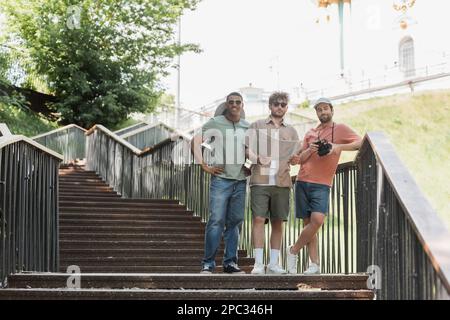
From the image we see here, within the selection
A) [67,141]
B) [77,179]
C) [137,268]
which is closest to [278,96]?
[137,268]

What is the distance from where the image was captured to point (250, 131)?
18.6ft

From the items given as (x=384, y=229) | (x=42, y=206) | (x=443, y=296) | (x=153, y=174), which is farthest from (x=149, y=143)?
(x=443, y=296)

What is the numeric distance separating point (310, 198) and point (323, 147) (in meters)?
0.45

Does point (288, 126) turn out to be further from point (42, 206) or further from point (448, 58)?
point (448, 58)

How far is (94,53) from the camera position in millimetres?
22453

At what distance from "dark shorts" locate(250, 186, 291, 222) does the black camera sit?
0.49m

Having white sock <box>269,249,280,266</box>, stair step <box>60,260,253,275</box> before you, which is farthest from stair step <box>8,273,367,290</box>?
stair step <box>60,260,253,275</box>

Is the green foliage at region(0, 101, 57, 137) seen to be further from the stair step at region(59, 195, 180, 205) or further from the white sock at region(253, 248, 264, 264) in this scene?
the white sock at region(253, 248, 264, 264)

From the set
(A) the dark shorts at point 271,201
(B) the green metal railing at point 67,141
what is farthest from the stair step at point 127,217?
(B) the green metal railing at point 67,141

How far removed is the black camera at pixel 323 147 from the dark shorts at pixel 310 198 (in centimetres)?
28

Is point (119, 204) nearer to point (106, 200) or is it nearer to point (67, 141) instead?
point (106, 200)

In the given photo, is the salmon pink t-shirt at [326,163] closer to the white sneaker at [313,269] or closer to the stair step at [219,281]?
the white sneaker at [313,269]

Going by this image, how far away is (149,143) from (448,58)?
14.6 meters

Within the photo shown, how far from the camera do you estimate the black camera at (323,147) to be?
17.4ft
